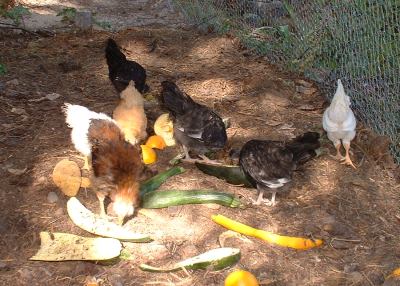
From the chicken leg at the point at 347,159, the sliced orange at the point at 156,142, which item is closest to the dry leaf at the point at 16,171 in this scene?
the sliced orange at the point at 156,142

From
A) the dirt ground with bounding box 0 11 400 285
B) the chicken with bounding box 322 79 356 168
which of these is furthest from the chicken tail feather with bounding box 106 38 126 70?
the chicken with bounding box 322 79 356 168

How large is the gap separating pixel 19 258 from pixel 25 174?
0.97 m

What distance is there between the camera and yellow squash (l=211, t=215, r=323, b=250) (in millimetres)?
3598

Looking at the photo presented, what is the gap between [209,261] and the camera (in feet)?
10.9

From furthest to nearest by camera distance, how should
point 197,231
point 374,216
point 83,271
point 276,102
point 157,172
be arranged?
1. point 276,102
2. point 157,172
3. point 374,216
4. point 197,231
5. point 83,271

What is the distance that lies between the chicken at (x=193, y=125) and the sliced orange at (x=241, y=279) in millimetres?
1446

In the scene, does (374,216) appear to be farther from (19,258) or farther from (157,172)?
(19,258)

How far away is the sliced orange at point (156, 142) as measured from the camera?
4.66 meters

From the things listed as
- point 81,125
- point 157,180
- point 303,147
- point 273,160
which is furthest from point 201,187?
point 81,125

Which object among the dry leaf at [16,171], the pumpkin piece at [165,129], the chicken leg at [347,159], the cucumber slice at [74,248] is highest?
the chicken leg at [347,159]

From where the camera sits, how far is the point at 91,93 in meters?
5.66

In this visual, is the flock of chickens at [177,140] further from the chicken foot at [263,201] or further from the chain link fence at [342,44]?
the chain link fence at [342,44]

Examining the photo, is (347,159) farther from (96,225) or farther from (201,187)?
(96,225)

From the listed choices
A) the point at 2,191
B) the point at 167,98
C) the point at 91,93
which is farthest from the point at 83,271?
the point at 91,93
